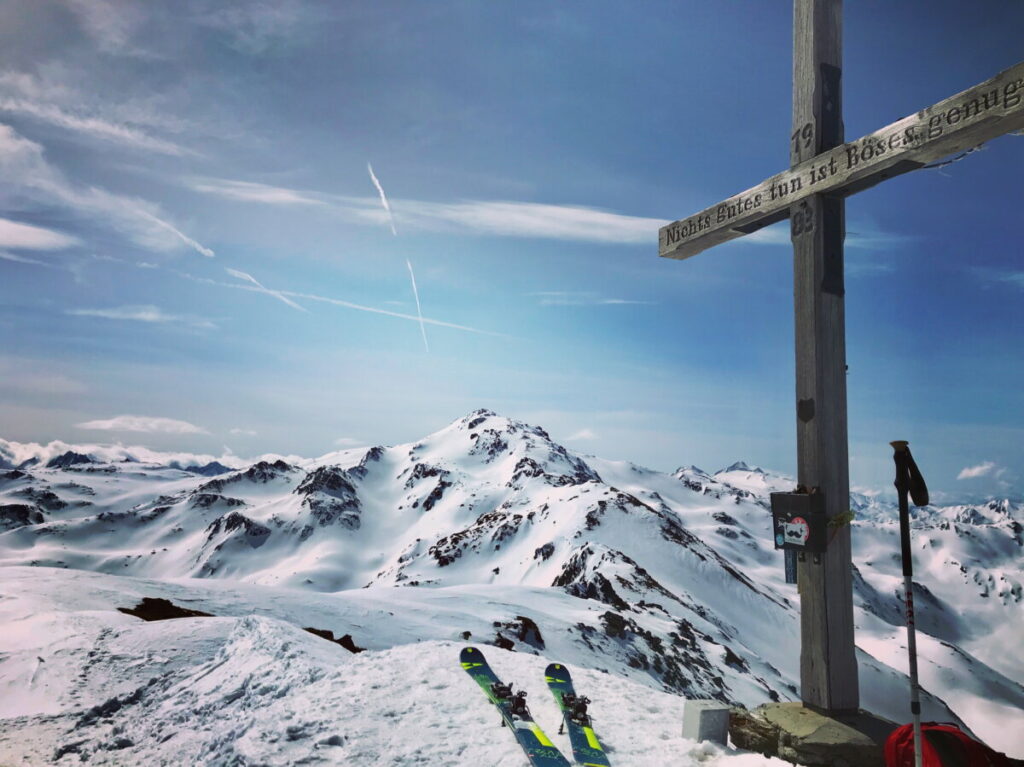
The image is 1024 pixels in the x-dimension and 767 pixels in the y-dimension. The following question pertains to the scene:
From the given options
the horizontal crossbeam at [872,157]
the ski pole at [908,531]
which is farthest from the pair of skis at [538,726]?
the horizontal crossbeam at [872,157]

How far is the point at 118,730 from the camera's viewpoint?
8789mm

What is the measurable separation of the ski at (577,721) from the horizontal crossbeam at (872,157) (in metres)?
6.42

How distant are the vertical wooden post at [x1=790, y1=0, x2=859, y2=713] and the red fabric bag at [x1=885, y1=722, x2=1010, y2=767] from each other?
110cm

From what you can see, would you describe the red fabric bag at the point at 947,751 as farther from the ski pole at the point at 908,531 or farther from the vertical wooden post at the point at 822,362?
the vertical wooden post at the point at 822,362

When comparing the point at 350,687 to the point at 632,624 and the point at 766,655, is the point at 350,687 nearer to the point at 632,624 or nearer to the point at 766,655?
the point at 632,624

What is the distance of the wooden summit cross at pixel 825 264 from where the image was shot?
20.9ft

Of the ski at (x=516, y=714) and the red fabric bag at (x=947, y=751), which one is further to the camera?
the ski at (x=516, y=714)

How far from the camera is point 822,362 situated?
6746 millimetres

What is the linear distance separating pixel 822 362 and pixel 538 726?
5.50 m

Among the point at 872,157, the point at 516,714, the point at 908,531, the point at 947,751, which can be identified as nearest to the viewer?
the point at 947,751

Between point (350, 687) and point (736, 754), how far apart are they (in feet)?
16.5

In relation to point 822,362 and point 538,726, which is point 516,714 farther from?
point 822,362

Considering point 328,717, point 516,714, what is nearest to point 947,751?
point 516,714

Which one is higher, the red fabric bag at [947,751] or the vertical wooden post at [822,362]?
the vertical wooden post at [822,362]
